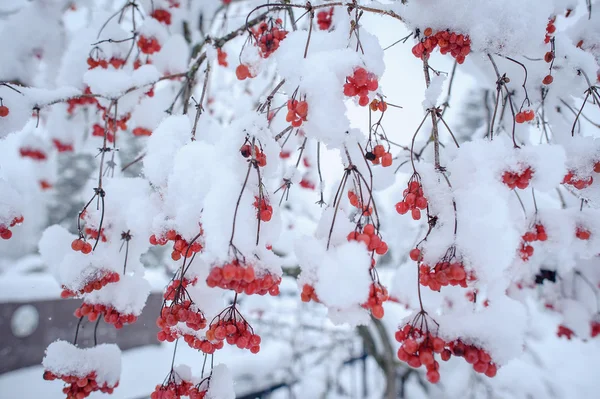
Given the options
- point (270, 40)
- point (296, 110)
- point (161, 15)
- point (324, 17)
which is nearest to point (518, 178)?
point (296, 110)

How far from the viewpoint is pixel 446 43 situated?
1459 mm

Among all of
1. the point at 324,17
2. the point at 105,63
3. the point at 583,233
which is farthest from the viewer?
the point at 105,63

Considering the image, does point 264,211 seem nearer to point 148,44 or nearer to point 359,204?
point 359,204

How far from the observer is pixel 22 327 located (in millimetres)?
7922

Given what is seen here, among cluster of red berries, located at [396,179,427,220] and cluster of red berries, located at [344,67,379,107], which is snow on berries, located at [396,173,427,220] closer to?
cluster of red berries, located at [396,179,427,220]

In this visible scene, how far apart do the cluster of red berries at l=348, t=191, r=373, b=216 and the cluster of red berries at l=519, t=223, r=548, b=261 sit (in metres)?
1.16

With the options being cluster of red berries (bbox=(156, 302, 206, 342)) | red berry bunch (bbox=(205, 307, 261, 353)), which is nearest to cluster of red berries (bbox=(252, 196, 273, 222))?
red berry bunch (bbox=(205, 307, 261, 353))

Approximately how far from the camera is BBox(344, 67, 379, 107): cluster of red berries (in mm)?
1203

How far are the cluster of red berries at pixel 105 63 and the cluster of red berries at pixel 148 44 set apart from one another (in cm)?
20

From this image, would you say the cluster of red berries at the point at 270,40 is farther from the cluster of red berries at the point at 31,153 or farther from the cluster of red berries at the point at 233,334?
the cluster of red berries at the point at 31,153

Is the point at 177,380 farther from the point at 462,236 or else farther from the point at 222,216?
→ the point at 462,236

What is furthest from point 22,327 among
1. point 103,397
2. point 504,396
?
point 504,396

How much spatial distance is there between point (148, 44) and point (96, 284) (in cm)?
188

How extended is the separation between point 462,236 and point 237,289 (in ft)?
2.76
